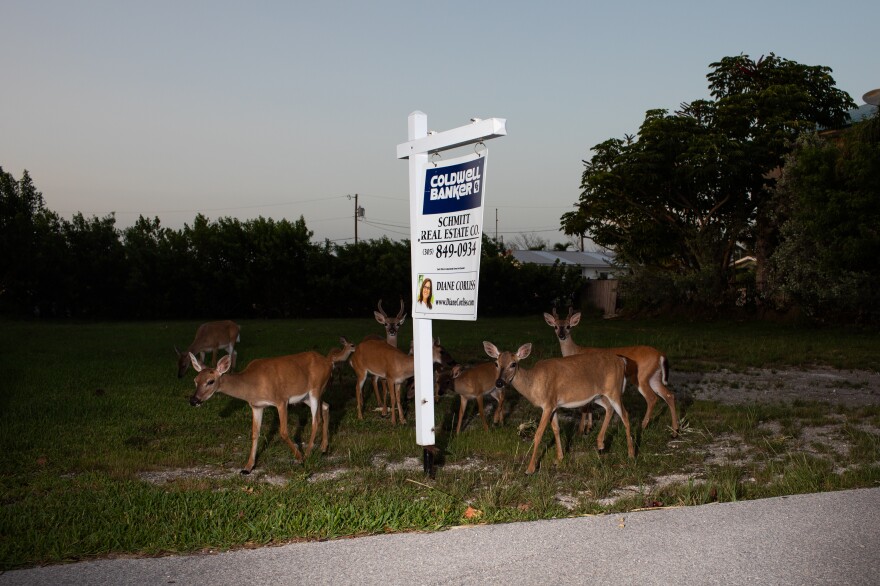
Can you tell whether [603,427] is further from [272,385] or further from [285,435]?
[272,385]

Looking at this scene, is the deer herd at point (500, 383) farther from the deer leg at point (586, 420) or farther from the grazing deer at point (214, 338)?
the grazing deer at point (214, 338)

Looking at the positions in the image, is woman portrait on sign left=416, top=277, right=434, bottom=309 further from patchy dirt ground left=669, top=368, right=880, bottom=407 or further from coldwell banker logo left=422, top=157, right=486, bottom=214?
patchy dirt ground left=669, top=368, right=880, bottom=407

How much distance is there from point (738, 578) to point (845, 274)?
2252 cm

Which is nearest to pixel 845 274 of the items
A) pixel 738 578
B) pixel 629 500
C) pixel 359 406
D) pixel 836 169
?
pixel 836 169

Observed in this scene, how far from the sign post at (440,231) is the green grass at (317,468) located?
1.09 meters

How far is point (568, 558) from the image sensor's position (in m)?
4.86

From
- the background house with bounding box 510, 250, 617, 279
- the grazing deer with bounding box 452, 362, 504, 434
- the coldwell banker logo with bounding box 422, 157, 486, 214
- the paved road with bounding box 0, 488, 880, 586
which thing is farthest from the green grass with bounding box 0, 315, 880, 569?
the background house with bounding box 510, 250, 617, 279

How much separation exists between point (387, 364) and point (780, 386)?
22.2ft

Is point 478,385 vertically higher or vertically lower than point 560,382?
lower

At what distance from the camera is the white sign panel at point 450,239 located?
6793mm

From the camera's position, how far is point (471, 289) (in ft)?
22.4

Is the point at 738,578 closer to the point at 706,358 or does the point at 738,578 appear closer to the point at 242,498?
the point at 242,498

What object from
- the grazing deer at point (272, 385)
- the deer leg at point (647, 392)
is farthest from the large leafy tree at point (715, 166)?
the grazing deer at point (272, 385)


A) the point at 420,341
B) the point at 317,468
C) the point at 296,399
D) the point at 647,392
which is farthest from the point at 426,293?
→ the point at 647,392
